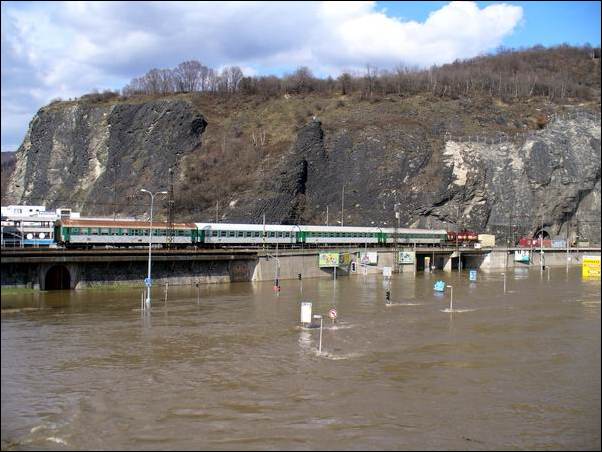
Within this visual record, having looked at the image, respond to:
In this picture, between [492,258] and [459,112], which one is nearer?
[492,258]

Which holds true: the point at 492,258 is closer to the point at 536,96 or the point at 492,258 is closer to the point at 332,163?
the point at 332,163

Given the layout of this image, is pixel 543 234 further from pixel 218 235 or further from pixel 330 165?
pixel 218 235

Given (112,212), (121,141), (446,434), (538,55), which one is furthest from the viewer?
(538,55)

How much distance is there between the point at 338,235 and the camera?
75.0 meters

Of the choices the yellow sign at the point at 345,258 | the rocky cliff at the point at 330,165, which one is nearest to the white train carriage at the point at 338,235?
the yellow sign at the point at 345,258

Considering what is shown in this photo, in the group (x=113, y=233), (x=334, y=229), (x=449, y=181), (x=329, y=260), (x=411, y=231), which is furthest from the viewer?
(x=449, y=181)

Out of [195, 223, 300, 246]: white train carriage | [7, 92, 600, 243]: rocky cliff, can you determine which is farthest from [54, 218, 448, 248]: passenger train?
[7, 92, 600, 243]: rocky cliff

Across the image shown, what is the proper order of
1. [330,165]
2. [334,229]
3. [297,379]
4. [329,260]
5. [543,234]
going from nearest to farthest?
[297,379]
[329,260]
[334,229]
[330,165]
[543,234]

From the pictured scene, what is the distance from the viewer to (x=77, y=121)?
117m

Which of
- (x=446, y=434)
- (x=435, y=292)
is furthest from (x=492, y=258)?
(x=446, y=434)

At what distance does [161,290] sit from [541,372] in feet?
116

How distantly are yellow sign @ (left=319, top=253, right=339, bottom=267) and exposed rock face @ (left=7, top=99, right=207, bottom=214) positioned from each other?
48.0 meters

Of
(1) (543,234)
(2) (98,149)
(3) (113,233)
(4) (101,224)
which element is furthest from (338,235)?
(2) (98,149)

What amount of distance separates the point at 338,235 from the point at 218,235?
1828 centimetres
